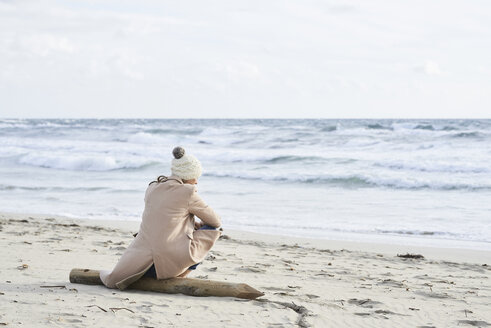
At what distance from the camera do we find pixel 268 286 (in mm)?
5184

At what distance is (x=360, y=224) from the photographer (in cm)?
960

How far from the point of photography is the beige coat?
14.6 ft

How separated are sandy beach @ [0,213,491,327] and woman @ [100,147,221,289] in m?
0.22

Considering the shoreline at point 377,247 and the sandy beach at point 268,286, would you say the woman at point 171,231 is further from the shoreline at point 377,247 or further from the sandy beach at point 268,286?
the shoreline at point 377,247

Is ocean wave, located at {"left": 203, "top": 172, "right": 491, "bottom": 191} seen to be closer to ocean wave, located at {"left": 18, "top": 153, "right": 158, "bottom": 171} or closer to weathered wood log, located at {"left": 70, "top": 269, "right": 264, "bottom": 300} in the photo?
ocean wave, located at {"left": 18, "top": 153, "right": 158, "bottom": 171}

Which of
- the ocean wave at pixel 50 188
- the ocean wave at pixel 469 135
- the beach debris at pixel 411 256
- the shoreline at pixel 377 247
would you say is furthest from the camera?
the ocean wave at pixel 469 135

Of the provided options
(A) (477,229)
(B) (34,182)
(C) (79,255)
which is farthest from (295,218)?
(B) (34,182)

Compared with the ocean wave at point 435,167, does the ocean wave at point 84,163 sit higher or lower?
lower

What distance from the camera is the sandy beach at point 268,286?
401 centimetres

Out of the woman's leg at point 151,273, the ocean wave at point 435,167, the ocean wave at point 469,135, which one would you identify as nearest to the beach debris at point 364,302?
the woman's leg at point 151,273

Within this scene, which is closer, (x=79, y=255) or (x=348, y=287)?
(x=348, y=287)

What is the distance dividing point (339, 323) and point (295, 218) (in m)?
6.11

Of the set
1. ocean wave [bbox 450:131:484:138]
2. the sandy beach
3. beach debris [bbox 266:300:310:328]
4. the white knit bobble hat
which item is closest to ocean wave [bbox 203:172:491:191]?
the sandy beach

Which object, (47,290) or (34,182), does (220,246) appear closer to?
Result: (47,290)
